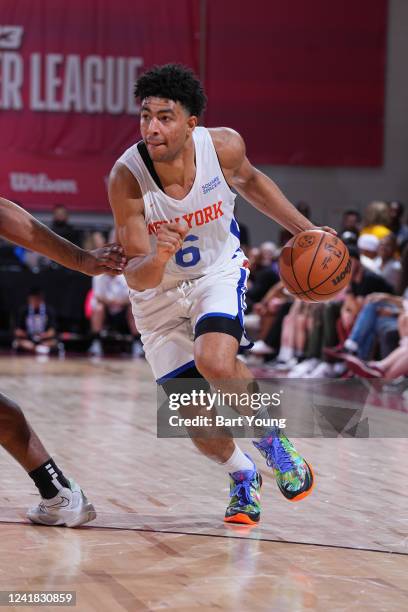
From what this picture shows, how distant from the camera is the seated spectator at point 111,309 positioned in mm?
12516

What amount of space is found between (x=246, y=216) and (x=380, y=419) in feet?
28.6

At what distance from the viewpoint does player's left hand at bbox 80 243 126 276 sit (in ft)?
13.2

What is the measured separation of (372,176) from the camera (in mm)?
16031

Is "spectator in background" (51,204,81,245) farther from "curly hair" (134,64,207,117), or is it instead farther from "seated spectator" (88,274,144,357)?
"curly hair" (134,64,207,117)

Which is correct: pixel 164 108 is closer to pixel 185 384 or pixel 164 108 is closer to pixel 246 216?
pixel 185 384

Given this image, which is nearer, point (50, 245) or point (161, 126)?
point (50, 245)

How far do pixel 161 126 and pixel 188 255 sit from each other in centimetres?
52

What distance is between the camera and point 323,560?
3600 mm

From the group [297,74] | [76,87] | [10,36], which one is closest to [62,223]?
[76,87]

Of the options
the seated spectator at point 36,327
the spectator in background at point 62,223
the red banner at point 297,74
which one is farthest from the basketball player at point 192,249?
the red banner at point 297,74

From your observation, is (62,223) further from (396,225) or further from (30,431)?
(30,431)

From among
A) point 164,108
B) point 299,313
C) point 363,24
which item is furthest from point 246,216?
point 164,108

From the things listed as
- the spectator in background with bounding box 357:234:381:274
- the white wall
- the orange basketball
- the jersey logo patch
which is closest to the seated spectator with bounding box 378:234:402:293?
the spectator in background with bounding box 357:234:381:274

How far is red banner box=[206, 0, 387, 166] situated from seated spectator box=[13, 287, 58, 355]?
430 cm
